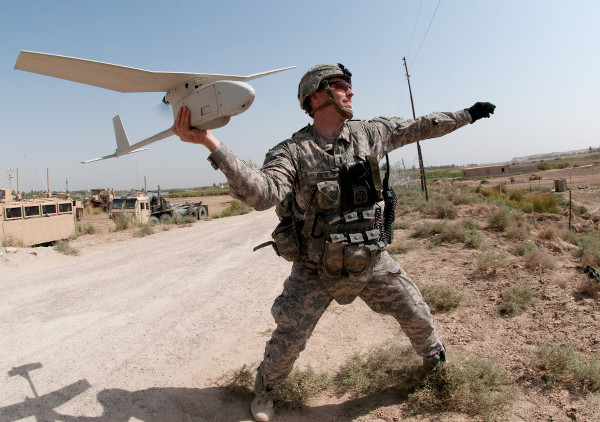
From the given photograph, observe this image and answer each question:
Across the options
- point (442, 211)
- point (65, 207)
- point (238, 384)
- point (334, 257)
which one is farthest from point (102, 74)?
point (65, 207)

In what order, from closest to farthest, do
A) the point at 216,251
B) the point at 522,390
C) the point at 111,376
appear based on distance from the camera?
the point at 522,390 < the point at 111,376 < the point at 216,251

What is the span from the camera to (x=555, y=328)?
3.63 m

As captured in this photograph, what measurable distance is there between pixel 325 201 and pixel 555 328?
2668 millimetres

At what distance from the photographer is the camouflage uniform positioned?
8.01 feet

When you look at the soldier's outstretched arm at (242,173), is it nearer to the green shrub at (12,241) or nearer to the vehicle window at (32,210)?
the green shrub at (12,241)

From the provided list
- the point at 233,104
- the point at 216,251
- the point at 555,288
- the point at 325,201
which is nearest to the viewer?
the point at 233,104

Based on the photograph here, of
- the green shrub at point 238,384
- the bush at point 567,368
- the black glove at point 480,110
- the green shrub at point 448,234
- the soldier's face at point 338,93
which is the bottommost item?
the green shrub at point 238,384

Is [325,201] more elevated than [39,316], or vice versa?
[325,201]

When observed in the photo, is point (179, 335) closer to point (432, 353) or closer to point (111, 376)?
point (111, 376)

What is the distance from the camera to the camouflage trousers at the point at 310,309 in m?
2.57

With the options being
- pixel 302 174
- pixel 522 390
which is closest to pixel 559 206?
pixel 522 390

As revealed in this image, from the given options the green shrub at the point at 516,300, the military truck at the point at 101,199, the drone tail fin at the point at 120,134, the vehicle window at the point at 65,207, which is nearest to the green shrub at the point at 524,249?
the green shrub at the point at 516,300

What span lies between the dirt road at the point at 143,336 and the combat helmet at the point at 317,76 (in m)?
2.11

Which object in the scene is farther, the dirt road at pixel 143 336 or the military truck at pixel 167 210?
the military truck at pixel 167 210
